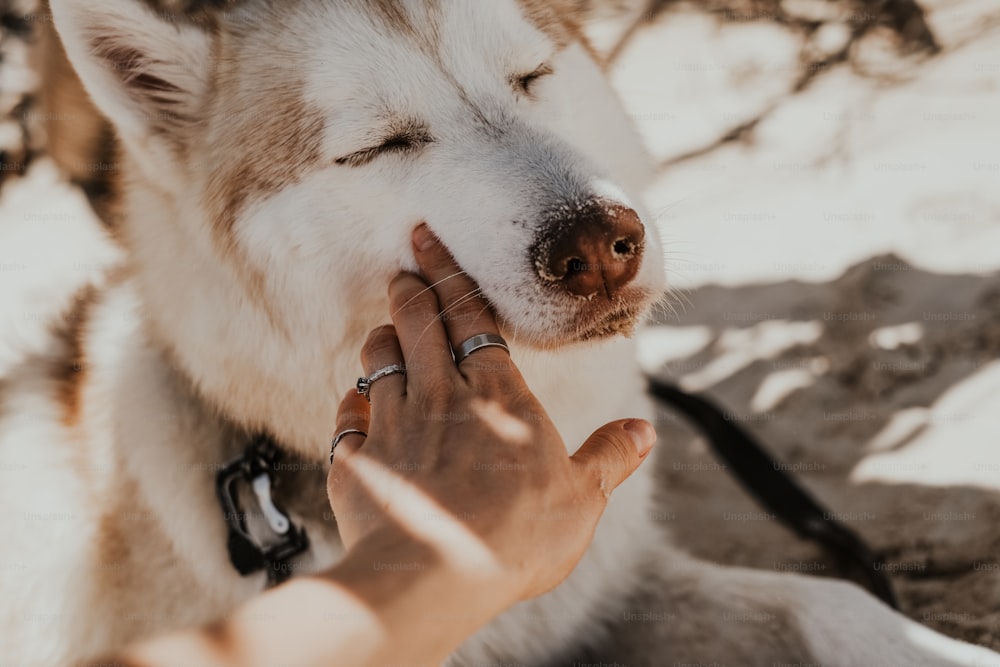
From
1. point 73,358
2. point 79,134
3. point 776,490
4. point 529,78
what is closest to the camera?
point 529,78

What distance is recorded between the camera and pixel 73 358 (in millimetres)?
2121

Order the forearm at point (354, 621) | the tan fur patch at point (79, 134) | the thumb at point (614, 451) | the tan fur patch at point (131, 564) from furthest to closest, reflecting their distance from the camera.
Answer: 1. the tan fur patch at point (79, 134)
2. the tan fur patch at point (131, 564)
3. the thumb at point (614, 451)
4. the forearm at point (354, 621)

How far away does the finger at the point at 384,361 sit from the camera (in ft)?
4.32

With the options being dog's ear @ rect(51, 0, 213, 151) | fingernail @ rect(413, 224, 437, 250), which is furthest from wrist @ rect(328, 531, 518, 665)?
dog's ear @ rect(51, 0, 213, 151)

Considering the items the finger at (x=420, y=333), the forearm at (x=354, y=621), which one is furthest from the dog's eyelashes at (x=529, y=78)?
the forearm at (x=354, y=621)

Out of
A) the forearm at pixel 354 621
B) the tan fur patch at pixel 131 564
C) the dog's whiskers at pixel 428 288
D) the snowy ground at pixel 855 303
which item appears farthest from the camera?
the snowy ground at pixel 855 303

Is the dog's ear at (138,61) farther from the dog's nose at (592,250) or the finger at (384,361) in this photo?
the dog's nose at (592,250)

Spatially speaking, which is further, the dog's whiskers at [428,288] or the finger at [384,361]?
the dog's whiskers at [428,288]

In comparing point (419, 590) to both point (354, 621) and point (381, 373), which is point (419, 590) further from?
point (381, 373)

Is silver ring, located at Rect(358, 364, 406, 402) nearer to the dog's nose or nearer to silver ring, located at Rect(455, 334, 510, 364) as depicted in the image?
silver ring, located at Rect(455, 334, 510, 364)

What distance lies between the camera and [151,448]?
186 cm

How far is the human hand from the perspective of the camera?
1084mm

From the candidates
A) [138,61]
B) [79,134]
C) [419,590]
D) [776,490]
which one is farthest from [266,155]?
[776,490]

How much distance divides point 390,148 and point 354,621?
0.99m
